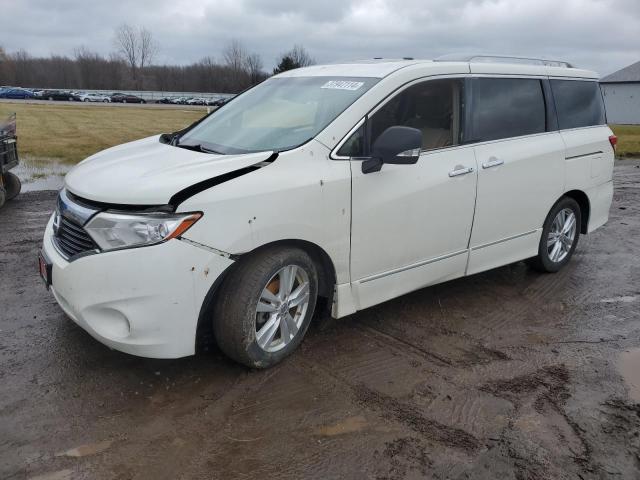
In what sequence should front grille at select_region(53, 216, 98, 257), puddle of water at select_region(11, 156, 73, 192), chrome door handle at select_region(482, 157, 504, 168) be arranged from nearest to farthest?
front grille at select_region(53, 216, 98, 257) → chrome door handle at select_region(482, 157, 504, 168) → puddle of water at select_region(11, 156, 73, 192)

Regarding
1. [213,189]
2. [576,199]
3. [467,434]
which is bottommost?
[467,434]

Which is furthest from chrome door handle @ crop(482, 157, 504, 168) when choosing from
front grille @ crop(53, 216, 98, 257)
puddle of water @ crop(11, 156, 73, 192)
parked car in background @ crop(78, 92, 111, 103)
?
parked car in background @ crop(78, 92, 111, 103)

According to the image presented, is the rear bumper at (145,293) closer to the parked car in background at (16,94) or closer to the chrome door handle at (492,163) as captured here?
the chrome door handle at (492,163)

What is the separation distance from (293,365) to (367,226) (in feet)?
3.44

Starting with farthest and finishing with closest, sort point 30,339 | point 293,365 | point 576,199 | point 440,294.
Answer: point 576,199, point 440,294, point 30,339, point 293,365

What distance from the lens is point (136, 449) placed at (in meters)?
2.81

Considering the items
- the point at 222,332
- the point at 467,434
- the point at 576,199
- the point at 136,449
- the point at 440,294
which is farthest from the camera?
the point at 576,199

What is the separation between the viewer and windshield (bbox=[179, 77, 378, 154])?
3.76m

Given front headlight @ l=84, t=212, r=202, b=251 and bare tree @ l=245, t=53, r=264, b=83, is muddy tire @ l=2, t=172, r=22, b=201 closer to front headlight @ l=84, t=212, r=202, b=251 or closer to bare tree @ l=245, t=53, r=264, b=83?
front headlight @ l=84, t=212, r=202, b=251

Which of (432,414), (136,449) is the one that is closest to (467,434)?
(432,414)

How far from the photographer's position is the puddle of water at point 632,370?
11.6 feet

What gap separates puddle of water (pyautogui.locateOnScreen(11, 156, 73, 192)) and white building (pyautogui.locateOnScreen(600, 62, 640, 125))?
175 feet

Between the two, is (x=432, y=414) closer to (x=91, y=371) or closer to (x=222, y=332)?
(x=222, y=332)

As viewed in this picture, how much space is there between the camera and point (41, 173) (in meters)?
11.8
